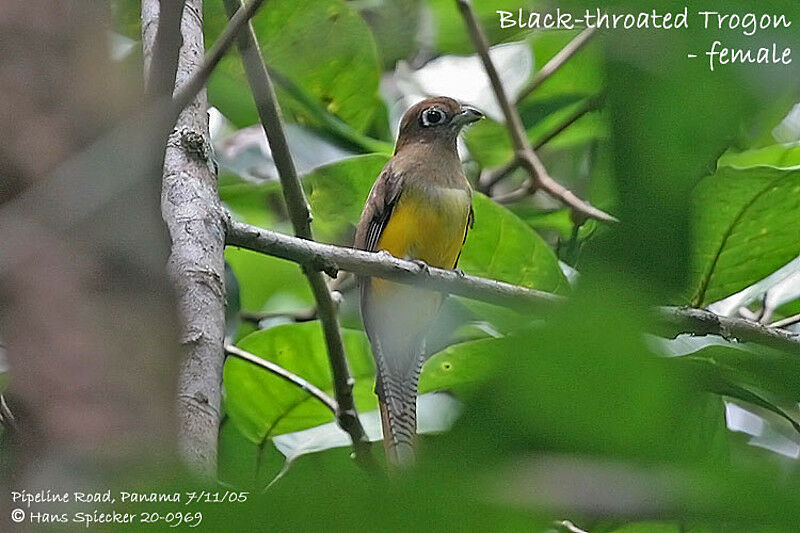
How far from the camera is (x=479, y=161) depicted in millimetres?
2021

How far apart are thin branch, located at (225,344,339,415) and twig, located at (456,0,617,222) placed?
0.47 metres

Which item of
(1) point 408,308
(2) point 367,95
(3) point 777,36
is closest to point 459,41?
(2) point 367,95

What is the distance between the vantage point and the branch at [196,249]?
0.82m

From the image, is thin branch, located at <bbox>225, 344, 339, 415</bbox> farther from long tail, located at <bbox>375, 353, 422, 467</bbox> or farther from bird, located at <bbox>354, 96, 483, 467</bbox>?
bird, located at <bbox>354, 96, 483, 467</bbox>

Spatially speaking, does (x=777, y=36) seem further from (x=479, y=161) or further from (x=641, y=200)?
(x=479, y=161)

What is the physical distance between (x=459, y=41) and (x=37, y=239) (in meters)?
1.44

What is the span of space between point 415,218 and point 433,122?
0.24 meters

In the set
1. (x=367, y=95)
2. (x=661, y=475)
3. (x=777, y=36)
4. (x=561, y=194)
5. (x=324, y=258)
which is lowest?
(x=661, y=475)

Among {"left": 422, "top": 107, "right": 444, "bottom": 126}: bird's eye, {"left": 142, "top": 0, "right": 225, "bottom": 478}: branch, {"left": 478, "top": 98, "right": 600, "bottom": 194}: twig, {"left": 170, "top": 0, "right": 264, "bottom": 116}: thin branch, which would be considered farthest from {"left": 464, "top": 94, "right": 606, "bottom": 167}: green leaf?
{"left": 170, "top": 0, "right": 264, "bottom": 116}: thin branch

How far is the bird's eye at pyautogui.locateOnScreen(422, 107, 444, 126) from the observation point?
2164mm

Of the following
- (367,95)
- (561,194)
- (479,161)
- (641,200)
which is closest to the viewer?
(641,200)

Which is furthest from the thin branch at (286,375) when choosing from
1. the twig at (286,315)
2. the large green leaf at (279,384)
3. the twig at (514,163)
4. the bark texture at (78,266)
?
the bark texture at (78,266)

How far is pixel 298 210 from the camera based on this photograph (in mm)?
1300

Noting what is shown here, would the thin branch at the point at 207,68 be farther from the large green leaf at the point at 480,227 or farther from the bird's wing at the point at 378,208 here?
the bird's wing at the point at 378,208
